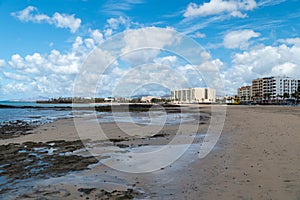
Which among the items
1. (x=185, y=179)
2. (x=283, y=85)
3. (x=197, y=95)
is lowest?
(x=185, y=179)

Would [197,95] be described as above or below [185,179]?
above

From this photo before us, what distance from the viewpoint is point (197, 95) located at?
16338 cm

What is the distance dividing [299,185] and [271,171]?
1162 millimetres

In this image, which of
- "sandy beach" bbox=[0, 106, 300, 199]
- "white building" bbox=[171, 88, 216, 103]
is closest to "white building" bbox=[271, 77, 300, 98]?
"white building" bbox=[171, 88, 216, 103]

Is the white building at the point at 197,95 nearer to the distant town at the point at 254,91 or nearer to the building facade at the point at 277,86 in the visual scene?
the distant town at the point at 254,91

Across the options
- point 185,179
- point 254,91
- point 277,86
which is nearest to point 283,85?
point 277,86

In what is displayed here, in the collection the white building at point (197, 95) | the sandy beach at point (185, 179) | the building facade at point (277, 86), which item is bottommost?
the sandy beach at point (185, 179)

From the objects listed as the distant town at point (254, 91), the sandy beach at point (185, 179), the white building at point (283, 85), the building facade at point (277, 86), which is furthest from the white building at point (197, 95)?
the sandy beach at point (185, 179)

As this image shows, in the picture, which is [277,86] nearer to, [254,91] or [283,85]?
[283,85]

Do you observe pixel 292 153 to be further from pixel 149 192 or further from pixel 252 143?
pixel 149 192

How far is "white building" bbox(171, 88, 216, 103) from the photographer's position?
154625 millimetres

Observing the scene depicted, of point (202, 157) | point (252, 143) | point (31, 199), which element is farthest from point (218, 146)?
point (31, 199)

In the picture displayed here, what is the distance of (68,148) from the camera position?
36.2 ft

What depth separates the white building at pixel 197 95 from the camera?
507 feet
